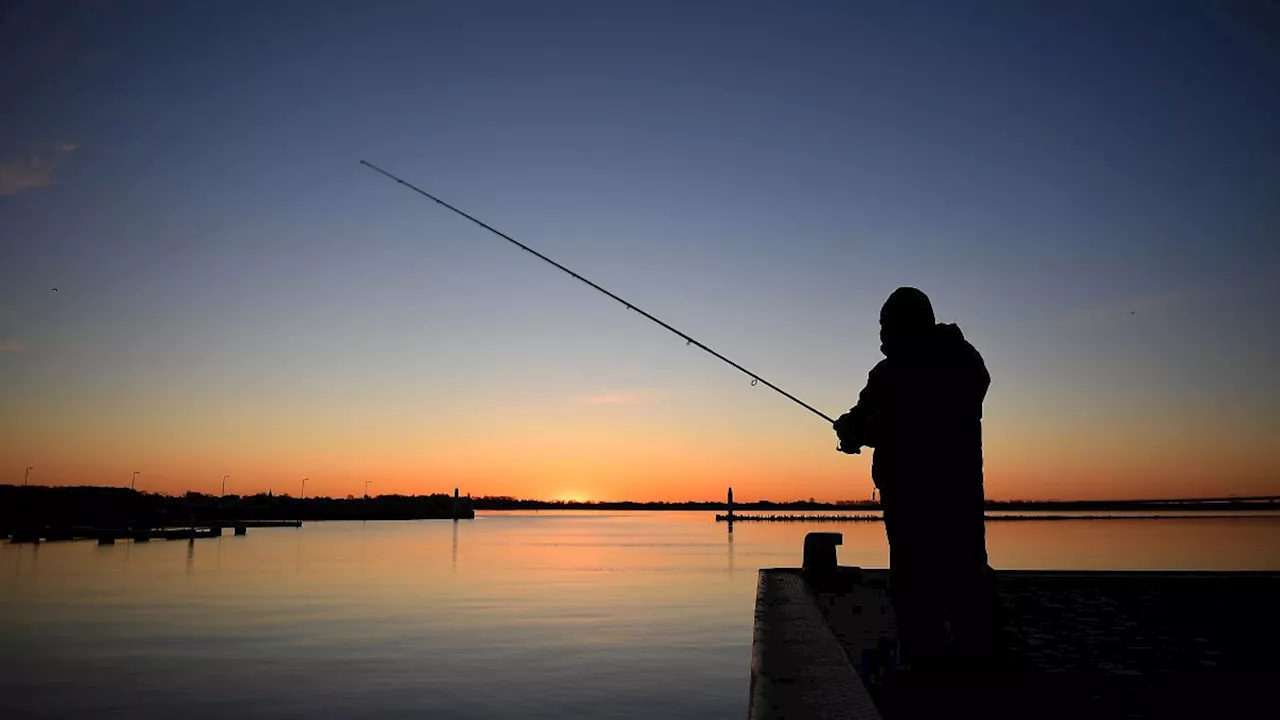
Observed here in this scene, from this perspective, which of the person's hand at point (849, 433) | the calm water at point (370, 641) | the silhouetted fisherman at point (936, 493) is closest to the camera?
the silhouetted fisherman at point (936, 493)

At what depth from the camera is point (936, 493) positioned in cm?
393

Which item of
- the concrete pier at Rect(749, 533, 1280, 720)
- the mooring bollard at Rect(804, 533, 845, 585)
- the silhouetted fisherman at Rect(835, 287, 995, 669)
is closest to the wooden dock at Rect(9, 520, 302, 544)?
the mooring bollard at Rect(804, 533, 845, 585)

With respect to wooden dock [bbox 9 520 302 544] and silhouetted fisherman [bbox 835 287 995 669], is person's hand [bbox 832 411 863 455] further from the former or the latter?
wooden dock [bbox 9 520 302 544]

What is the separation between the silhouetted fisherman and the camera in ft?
12.6

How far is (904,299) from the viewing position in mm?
4219

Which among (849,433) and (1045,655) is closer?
(849,433)

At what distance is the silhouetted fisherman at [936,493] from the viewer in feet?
12.6

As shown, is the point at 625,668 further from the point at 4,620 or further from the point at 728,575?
the point at 728,575

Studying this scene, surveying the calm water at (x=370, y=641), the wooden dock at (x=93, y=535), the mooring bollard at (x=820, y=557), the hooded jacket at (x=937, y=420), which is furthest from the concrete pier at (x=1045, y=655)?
the wooden dock at (x=93, y=535)

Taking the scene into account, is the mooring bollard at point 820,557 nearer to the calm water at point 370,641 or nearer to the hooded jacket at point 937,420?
the calm water at point 370,641

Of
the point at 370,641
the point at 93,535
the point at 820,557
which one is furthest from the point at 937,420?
the point at 93,535

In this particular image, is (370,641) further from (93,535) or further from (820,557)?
(93,535)

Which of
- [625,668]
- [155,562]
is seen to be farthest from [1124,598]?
[155,562]

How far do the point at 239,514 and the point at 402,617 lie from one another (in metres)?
131
